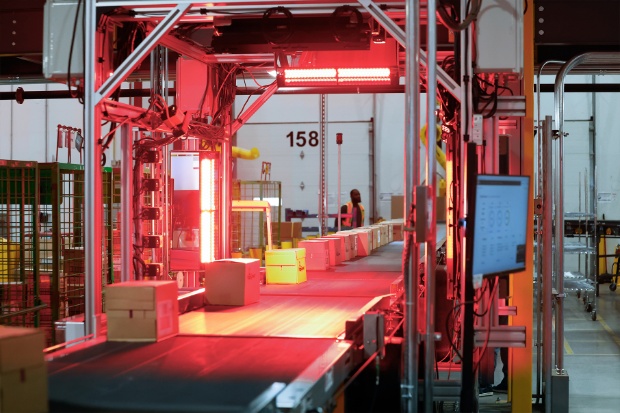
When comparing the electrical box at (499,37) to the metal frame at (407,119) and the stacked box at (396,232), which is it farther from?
the stacked box at (396,232)

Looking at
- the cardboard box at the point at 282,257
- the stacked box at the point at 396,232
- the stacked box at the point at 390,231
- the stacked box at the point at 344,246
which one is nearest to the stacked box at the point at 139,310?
the cardboard box at the point at 282,257

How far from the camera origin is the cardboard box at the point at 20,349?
405 cm

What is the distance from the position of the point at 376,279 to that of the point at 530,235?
2911 mm

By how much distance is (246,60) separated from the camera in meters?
9.51

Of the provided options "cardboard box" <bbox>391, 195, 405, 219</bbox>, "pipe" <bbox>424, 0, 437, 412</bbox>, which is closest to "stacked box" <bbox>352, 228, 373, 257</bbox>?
"pipe" <bbox>424, 0, 437, 412</bbox>

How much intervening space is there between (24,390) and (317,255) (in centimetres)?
740

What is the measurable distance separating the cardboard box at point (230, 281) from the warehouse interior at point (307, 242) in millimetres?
21

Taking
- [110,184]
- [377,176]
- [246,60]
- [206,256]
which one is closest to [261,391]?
[206,256]

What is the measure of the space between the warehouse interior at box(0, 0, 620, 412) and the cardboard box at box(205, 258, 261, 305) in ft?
0.07

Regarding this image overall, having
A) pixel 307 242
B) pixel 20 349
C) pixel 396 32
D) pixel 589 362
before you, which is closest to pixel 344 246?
pixel 307 242

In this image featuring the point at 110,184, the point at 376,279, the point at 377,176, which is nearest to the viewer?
the point at 376,279

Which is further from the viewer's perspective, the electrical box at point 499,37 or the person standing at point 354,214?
the person standing at point 354,214

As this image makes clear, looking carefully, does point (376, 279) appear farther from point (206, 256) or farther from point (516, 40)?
point (516, 40)

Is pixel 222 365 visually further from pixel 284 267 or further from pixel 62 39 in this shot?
pixel 284 267
